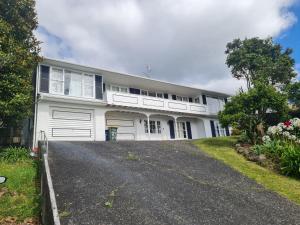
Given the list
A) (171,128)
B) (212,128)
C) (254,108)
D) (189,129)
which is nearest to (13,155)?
(254,108)

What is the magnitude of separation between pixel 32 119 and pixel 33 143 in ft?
7.67

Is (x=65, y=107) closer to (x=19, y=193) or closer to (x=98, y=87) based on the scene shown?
(x=98, y=87)

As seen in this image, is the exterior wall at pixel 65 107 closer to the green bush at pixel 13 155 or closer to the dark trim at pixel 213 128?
the green bush at pixel 13 155

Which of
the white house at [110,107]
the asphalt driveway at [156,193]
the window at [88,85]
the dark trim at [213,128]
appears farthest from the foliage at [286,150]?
the dark trim at [213,128]

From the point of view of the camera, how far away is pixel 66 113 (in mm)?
18891

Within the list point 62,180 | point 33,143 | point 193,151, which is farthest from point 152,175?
point 33,143

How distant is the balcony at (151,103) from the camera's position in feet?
69.8

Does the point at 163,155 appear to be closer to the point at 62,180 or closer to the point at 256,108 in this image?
the point at 62,180

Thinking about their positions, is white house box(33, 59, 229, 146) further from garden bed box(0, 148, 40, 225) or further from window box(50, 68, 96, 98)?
garden bed box(0, 148, 40, 225)

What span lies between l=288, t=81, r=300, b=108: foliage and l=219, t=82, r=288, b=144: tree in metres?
4.83

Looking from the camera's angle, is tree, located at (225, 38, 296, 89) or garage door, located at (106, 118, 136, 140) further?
tree, located at (225, 38, 296, 89)

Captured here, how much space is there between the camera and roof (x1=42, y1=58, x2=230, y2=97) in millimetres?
19562

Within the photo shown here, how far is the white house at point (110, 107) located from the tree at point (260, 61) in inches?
232

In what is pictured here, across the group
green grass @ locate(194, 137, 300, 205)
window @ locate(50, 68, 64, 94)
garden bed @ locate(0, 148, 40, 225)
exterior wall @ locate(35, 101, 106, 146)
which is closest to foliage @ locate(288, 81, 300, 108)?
green grass @ locate(194, 137, 300, 205)
